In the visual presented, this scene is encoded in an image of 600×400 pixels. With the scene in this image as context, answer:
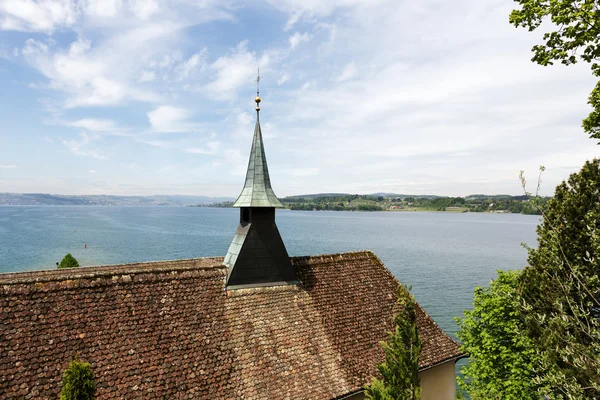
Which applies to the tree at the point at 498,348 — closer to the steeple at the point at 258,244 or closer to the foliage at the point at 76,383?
the steeple at the point at 258,244

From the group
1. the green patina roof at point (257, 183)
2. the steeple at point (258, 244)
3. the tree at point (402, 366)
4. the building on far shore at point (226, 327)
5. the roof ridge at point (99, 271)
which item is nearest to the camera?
the tree at point (402, 366)

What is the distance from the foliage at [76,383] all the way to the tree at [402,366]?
23.5ft

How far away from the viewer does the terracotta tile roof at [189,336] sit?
969 centimetres

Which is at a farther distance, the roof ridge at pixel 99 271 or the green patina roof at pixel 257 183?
the green patina roof at pixel 257 183

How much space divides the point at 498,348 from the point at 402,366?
36.4ft

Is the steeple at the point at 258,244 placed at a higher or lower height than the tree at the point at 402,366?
higher

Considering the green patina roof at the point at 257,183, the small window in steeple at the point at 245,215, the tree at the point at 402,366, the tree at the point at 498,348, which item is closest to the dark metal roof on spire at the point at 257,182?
the green patina roof at the point at 257,183

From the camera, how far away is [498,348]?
17.3 m

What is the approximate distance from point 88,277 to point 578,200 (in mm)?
18157

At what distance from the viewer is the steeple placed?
550 inches

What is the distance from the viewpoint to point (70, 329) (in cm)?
1021

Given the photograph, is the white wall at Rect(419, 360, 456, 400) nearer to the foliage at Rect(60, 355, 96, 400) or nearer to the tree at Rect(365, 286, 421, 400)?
the tree at Rect(365, 286, 421, 400)

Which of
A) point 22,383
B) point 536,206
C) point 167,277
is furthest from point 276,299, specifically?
point 536,206

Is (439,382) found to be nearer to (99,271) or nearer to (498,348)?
(498,348)
